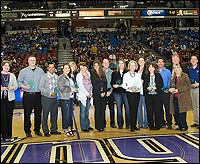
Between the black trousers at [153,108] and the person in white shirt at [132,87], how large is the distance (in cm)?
23

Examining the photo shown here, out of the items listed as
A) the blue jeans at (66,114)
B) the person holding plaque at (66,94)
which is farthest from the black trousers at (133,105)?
the blue jeans at (66,114)

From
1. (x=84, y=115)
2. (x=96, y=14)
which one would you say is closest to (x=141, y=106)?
(x=84, y=115)

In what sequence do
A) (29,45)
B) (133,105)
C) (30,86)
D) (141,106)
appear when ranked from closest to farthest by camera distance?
1. (30,86)
2. (133,105)
3. (141,106)
4. (29,45)

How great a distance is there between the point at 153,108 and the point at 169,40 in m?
16.8

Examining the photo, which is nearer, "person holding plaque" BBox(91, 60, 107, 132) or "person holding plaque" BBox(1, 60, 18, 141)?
"person holding plaque" BBox(1, 60, 18, 141)

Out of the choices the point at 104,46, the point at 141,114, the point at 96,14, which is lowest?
the point at 141,114

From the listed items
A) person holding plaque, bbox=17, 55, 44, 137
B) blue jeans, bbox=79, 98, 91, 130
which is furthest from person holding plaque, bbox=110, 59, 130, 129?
person holding plaque, bbox=17, 55, 44, 137

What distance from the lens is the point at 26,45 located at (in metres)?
20.6

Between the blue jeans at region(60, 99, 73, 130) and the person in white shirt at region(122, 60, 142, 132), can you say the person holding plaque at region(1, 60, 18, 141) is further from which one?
the person in white shirt at region(122, 60, 142, 132)

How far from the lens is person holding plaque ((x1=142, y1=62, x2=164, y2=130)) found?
6.14m

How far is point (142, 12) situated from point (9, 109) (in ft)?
61.3

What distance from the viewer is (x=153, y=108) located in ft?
20.6

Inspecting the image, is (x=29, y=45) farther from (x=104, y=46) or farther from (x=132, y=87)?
(x=132, y=87)

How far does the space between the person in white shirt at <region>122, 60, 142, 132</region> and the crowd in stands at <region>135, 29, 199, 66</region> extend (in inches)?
490
